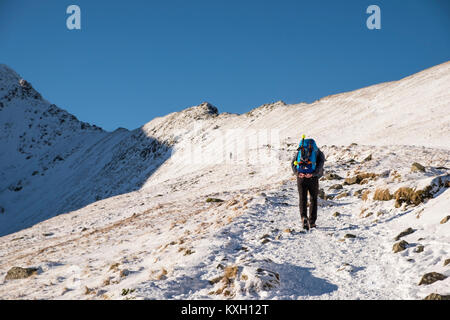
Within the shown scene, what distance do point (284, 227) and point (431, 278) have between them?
4.44 metres

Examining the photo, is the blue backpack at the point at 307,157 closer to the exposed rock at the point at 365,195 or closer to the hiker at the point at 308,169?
the hiker at the point at 308,169

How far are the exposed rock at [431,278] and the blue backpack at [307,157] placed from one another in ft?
13.1

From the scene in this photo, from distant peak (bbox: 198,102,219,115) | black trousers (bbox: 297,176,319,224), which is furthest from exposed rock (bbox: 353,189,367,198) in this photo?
distant peak (bbox: 198,102,219,115)

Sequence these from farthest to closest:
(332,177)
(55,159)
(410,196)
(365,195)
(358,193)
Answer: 1. (55,159)
2. (332,177)
3. (358,193)
4. (365,195)
5. (410,196)

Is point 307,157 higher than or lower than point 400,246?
higher

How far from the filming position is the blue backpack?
9086mm

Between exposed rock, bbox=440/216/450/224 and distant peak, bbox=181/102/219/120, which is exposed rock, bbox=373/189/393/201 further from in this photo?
distant peak, bbox=181/102/219/120

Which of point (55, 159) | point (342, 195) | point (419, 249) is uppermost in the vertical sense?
point (55, 159)

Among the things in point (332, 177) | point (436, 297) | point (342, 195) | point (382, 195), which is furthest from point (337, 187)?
point (436, 297)

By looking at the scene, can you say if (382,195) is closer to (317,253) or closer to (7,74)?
(317,253)

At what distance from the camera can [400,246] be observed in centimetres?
714
